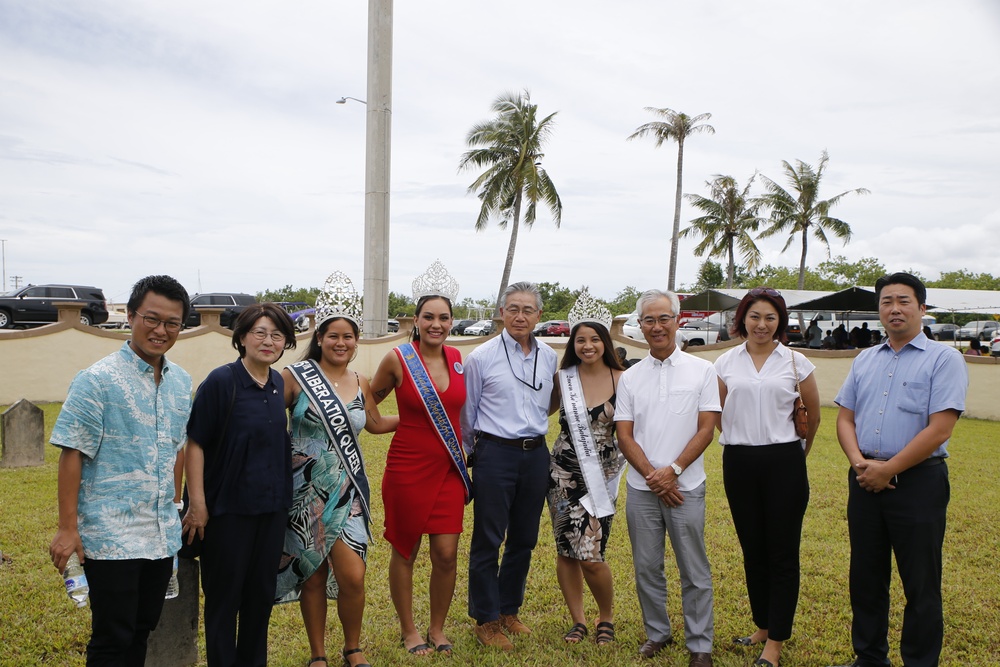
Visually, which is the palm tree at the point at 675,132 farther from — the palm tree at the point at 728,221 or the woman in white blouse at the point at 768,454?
the woman in white blouse at the point at 768,454

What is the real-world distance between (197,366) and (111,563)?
12.5 m

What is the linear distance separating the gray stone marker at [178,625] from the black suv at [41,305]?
2059cm

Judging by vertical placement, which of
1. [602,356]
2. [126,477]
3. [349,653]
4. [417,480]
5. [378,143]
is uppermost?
[378,143]

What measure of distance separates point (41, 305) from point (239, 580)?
75.2 feet

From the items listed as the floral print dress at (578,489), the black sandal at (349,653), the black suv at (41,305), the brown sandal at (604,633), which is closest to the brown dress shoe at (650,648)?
the brown sandal at (604,633)

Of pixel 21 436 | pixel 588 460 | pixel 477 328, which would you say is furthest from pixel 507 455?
pixel 477 328

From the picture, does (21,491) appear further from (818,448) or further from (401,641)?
(818,448)

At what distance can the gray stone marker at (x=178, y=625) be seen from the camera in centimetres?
329

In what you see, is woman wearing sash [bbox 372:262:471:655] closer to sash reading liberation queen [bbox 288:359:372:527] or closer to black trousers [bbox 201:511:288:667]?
sash reading liberation queen [bbox 288:359:372:527]

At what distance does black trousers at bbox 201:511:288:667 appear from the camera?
9.80 ft

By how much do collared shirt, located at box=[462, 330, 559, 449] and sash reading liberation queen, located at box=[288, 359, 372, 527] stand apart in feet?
2.40

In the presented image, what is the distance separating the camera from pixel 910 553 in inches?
131

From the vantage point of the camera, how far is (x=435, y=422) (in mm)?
3840

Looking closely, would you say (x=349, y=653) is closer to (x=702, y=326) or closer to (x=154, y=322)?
(x=154, y=322)
